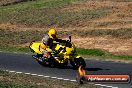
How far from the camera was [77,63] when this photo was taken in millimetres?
21250

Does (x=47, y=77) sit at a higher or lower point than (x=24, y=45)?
higher

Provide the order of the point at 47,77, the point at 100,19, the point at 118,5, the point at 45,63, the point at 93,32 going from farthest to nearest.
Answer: the point at 118,5 → the point at 100,19 → the point at 93,32 → the point at 45,63 → the point at 47,77

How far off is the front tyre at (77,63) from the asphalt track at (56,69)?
255 mm

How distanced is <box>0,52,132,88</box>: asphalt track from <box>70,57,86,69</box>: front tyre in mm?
255

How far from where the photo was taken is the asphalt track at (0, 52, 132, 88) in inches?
795

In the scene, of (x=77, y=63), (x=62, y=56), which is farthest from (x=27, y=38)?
(x=77, y=63)

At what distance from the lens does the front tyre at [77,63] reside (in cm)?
2111

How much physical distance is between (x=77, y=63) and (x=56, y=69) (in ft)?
3.44

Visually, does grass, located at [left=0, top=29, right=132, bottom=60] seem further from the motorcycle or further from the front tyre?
the front tyre

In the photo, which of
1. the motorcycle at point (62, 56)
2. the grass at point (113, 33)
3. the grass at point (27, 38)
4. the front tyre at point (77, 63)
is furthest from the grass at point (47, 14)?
the front tyre at point (77, 63)

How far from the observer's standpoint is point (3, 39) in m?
34.6

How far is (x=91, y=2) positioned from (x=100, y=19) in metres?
6.56

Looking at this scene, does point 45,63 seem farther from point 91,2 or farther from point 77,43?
point 91,2

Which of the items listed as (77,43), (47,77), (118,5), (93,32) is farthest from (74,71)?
(118,5)
